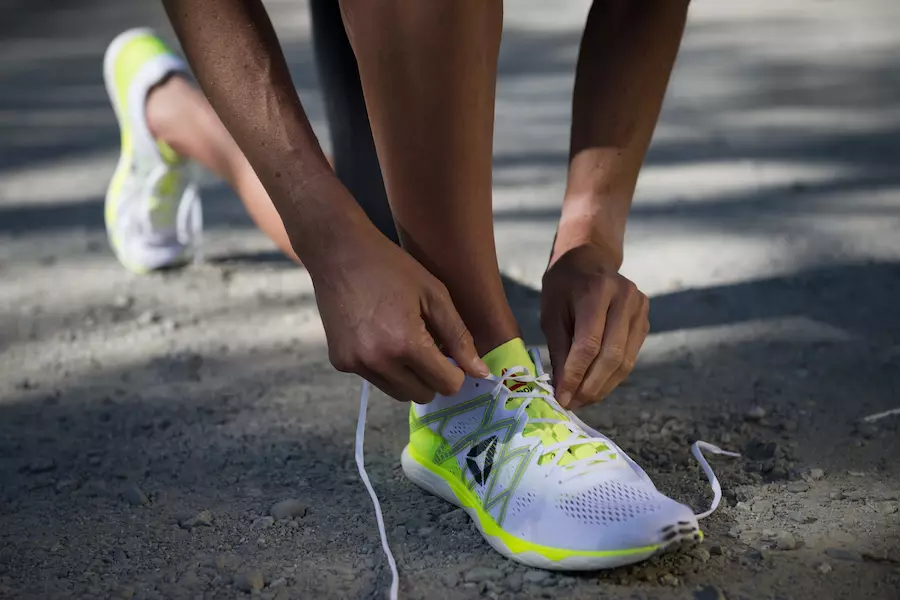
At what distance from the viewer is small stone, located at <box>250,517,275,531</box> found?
103cm

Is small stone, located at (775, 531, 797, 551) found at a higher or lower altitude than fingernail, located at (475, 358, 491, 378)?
lower

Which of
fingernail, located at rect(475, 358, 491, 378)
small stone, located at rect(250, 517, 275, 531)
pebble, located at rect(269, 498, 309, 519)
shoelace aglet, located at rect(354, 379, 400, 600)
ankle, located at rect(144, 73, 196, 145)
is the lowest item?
small stone, located at rect(250, 517, 275, 531)

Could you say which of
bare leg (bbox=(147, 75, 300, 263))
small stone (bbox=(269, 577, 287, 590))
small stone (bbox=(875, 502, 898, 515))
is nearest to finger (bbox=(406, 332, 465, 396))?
small stone (bbox=(269, 577, 287, 590))

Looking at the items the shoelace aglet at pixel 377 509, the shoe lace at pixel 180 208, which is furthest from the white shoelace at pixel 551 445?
the shoe lace at pixel 180 208

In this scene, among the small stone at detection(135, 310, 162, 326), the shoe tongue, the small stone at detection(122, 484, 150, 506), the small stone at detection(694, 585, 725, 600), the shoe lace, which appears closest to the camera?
the small stone at detection(694, 585, 725, 600)

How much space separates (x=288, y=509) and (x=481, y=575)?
0.78 feet

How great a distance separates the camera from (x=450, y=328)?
0.92 metres

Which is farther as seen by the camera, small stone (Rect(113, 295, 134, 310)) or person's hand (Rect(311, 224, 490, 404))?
small stone (Rect(113, 295, 134, 310))

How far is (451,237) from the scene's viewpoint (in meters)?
0.98

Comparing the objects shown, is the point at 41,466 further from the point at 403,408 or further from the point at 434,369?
the point at 434,369

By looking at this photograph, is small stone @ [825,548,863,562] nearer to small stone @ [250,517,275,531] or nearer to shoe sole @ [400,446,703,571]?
shoe sole @ [400,446,703,571]

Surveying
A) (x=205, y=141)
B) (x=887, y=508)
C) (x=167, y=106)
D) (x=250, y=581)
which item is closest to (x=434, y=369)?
(x=250, y=581)

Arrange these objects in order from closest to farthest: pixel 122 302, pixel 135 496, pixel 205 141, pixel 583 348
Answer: pixel 583 348 → pixel 135 496 → pixel 205 141 → pixel 122 302

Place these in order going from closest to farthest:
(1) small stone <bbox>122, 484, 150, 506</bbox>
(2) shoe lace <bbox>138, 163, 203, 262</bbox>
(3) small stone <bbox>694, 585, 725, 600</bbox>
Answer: (3) small stone <bbox>694, 585, 725, 600</bbox> < (1) small stone <bbox>122, 484, 150, 506</bbox> < (2) shoe lace <bbox>138, 163, 203, 262</bbox>
